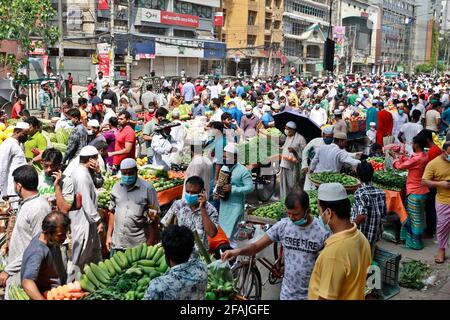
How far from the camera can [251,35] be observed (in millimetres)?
72312

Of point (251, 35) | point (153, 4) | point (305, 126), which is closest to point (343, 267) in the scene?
point (305, 126)

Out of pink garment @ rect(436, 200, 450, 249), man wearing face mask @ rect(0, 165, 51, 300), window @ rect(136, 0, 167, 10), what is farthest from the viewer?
window @ rect(136, 0, 167, 10)

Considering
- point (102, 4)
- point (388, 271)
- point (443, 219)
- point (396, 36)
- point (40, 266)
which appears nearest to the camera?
point (40, 266)

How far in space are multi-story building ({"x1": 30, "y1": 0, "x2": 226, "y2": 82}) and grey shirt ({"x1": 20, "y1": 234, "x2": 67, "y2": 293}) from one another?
3453 centimetres

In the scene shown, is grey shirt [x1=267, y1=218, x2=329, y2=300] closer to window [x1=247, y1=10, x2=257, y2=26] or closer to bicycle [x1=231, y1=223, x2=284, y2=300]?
bicycle [x1=231, y1=223, x2=284, y2=300]

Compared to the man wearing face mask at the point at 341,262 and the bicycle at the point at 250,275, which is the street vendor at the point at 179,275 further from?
the bicycle at the point at 250,275

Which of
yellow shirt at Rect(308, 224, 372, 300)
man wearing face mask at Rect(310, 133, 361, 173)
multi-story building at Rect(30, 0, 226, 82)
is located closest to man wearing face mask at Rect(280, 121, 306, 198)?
man wearing face mask at Rect(310, 133, 361, 173)

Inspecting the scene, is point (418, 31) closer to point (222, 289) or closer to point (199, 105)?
point (199, 105)

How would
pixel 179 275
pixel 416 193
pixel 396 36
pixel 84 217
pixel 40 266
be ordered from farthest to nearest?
pixel 396 36, pixel 416 193, pixel 84 217, pixel 40 266, pixel 179 275

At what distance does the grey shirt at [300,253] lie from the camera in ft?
15.3

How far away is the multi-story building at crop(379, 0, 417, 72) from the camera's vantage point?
129m

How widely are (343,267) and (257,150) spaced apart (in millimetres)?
8341

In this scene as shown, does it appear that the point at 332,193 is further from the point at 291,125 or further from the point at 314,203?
the point at 291,125

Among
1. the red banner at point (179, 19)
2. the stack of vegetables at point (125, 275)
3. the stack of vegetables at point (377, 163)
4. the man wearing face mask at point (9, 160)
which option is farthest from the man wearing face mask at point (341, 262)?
the red banner at point (179, 19)
